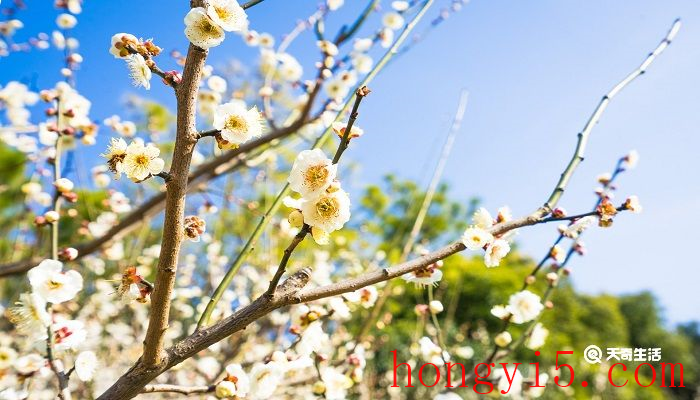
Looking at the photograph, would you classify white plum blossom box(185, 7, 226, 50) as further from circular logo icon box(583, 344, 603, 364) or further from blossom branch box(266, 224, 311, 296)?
circular logo icon box(583, 344, 603, 364)

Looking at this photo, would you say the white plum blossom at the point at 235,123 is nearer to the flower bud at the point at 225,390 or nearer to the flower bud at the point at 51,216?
the flower bud at the point at 225,390

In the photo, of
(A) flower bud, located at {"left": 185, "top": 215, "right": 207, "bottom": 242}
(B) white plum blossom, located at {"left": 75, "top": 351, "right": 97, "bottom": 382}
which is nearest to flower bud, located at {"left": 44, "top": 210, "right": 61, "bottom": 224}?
(B) white plum blossom, located at {"left": 75, "top": 351, "right": 97, "bottom": 382}

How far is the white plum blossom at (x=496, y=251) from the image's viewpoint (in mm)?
991

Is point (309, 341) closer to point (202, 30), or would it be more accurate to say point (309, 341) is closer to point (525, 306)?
point (525, 306)

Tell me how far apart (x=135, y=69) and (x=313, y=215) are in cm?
46

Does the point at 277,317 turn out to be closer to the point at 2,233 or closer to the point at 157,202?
the point at 157,202

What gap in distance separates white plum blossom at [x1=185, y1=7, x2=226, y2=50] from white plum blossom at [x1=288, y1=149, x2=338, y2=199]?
0.82 feet

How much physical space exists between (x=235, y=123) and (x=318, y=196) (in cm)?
22

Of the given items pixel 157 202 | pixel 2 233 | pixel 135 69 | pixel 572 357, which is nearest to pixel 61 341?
pixel 135 69

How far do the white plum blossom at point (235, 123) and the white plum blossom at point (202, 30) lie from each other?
0.11 m

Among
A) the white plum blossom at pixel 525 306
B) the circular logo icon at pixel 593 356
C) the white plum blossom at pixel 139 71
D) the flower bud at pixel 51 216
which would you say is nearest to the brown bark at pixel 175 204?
the white plum blossom at pixel 139 71

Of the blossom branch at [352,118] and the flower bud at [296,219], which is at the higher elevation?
the blossom branch at [352,118]

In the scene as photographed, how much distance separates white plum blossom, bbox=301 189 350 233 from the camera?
750 millimetres

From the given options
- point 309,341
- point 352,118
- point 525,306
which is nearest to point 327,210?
point 352,118
